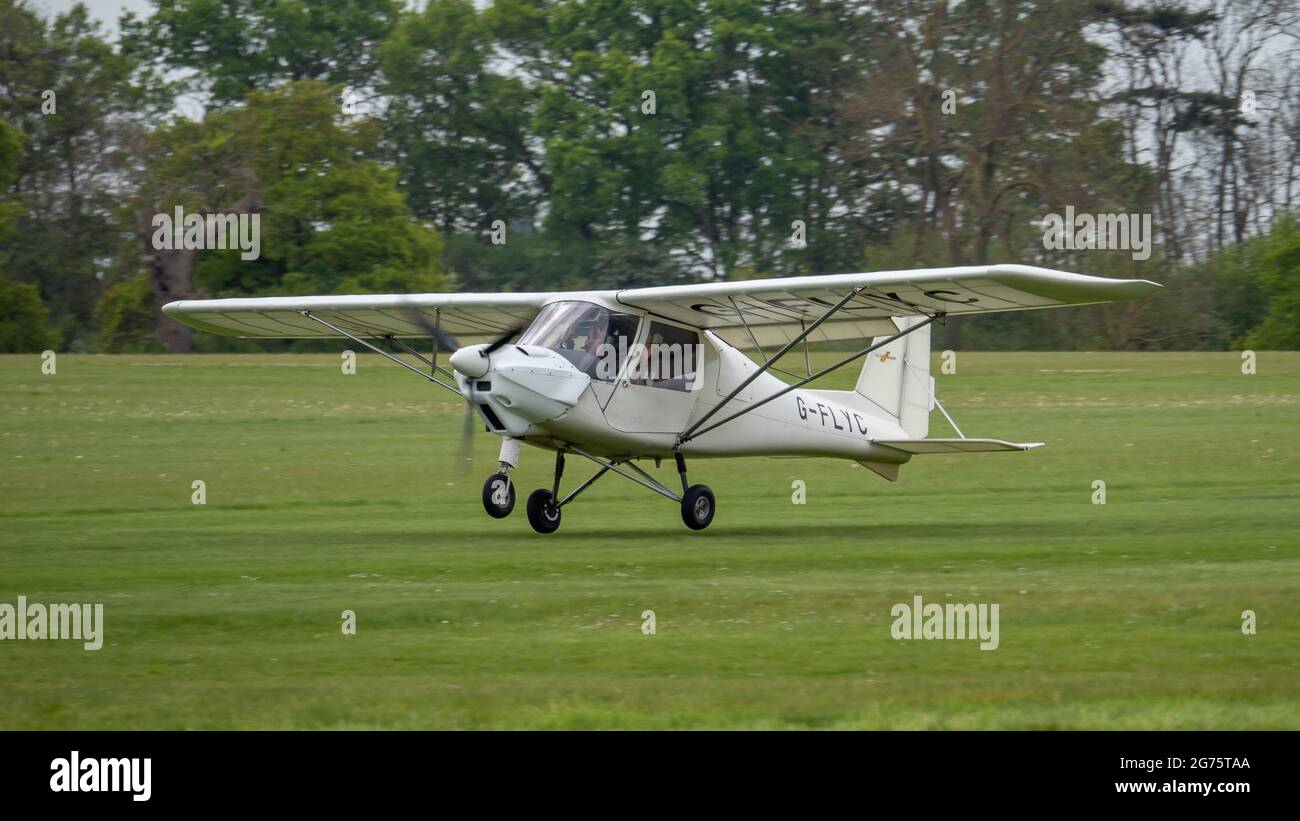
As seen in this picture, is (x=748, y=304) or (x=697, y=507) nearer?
(x=748, y=304)

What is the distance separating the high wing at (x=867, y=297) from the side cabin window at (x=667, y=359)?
0.68ft

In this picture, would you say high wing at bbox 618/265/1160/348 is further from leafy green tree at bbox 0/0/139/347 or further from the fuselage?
leafy green tree at bbox 0/0/139/347

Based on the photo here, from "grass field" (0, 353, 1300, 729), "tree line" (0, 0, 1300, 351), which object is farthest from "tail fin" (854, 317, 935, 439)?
"tree line" (0, 0, 1300, 351)

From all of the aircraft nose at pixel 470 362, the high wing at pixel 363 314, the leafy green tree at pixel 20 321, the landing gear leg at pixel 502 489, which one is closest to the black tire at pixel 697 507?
the landing gear leg at pixel 502 489

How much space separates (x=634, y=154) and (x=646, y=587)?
5276 cm

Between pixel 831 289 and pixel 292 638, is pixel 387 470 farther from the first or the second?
pixel 292 638

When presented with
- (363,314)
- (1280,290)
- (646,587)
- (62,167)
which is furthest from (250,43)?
(646,587)

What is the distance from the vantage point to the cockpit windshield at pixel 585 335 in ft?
59.9

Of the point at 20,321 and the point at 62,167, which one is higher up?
the point at 62,167

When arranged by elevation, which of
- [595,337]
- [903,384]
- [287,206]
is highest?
[287,206]

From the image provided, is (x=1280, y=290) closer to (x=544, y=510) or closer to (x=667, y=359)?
(x=667, y=359)

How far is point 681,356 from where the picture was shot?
19891mm

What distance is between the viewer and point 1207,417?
122ft

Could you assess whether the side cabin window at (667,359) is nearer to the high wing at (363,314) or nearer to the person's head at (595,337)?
the person's head at (595,337)
